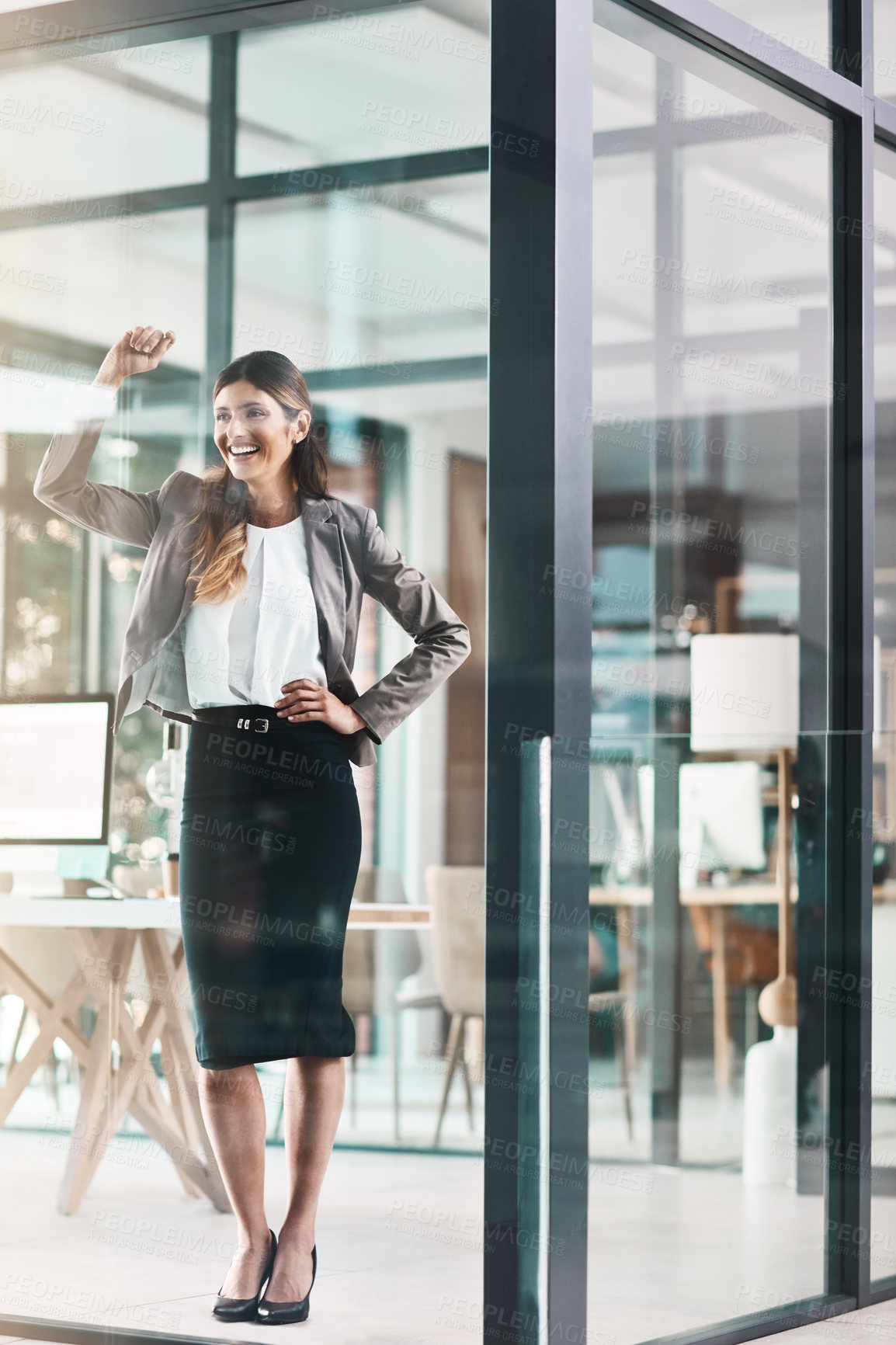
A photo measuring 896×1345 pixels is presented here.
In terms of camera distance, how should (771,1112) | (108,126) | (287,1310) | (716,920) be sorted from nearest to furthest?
1. (287,1310)
2. (716,920)
3. (771,1112)
4. (108,126)

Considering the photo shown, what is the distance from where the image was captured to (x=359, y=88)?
3.57 meters

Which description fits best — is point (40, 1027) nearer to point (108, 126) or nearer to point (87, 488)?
point (87, 488)

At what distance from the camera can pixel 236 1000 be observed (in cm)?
324

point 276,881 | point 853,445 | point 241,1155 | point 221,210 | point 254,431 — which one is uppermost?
point 221,210

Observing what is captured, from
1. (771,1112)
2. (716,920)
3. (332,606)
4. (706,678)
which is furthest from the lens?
(706,678)

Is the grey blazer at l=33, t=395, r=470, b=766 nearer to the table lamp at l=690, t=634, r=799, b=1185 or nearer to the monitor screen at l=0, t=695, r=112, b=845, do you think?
the monitor screen at l=0, t=695, r=112, b=845

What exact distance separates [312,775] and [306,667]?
20cm

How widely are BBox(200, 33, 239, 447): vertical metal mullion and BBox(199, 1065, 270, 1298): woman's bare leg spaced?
1.21 m

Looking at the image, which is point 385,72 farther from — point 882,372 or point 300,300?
point 882,372

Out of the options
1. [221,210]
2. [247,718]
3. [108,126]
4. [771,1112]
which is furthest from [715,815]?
[108,126]

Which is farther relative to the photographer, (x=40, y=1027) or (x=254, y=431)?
(x=40, y=1027)

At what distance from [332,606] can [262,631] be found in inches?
5.7

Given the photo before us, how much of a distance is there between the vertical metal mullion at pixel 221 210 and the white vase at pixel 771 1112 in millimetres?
1642

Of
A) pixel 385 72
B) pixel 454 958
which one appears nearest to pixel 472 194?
pixel 385 72
